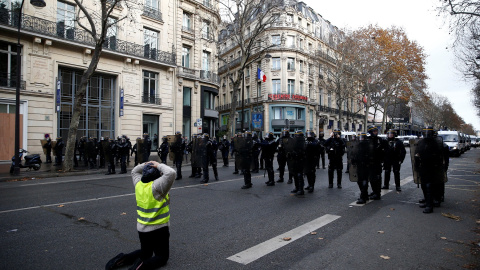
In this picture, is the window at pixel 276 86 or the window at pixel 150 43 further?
the window at pixel 276 86

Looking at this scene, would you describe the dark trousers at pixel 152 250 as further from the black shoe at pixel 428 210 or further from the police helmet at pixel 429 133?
the police helmet at pixel 429 133

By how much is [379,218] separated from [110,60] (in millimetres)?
Answer: 21689

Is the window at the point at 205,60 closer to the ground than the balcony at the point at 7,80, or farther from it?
farther from it

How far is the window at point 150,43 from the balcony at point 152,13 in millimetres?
1118

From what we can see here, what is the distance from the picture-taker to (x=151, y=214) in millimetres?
3307

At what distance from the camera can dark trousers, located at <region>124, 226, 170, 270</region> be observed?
3346 mm

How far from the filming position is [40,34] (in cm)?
1794

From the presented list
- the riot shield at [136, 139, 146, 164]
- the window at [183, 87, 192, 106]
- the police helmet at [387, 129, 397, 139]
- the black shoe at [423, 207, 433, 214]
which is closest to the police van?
the police helmet at [387, 129, 397, 139]

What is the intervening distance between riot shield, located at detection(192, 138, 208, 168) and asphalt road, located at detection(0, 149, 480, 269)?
2352mm

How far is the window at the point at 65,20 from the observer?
63.5 ft

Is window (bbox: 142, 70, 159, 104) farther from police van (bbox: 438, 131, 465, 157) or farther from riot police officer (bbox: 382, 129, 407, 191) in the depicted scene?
police van (bbox: 438, 131, 465, 157)

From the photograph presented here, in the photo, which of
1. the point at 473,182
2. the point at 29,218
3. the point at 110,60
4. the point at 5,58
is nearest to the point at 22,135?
the point at 5,58

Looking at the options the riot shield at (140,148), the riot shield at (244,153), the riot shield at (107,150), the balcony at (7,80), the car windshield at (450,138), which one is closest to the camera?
the riot shield at (244,153)

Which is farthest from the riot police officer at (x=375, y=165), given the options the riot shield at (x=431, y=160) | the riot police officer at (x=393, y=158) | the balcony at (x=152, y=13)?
the balcony at (x=152, y=13)
